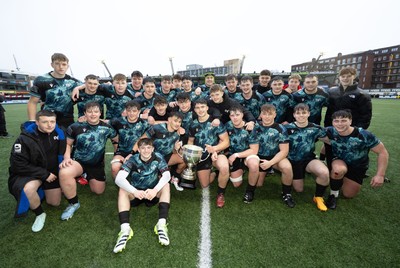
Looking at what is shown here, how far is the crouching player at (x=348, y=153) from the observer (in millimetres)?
3413

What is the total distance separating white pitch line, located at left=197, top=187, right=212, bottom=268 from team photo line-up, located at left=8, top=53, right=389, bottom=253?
0.30 meters

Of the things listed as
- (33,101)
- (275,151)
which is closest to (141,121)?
(33,101)

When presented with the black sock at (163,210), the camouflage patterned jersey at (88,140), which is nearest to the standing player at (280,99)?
the black sock at (163,210)

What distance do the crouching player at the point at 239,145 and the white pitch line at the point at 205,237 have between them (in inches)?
28.1

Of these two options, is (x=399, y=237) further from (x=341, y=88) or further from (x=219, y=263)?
(x=341, y=88)

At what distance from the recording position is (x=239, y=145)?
4047 millimetres

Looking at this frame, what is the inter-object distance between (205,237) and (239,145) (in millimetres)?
1872

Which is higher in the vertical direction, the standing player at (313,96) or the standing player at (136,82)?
the standing player at (136,82)

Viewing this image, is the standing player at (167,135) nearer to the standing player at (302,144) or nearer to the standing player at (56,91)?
the standing player at (56,91)

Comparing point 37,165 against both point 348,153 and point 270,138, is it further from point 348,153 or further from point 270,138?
point 348,153

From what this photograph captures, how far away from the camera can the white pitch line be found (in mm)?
2346

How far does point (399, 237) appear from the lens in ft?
9.01

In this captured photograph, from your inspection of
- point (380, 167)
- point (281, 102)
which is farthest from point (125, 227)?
point (281, 102)

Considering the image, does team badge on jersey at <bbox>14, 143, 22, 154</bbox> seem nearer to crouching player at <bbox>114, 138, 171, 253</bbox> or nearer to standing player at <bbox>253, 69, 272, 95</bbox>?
crouching player at <bbox>114, 138, 171, 253</bbox>
